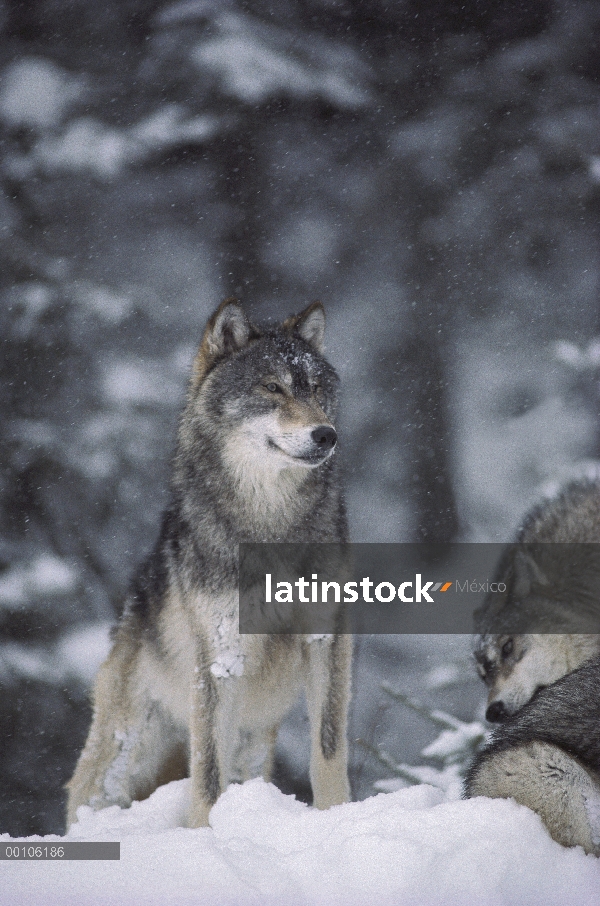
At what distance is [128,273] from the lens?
5.68 meters

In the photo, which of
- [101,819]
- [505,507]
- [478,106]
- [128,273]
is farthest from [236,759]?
[478,106]

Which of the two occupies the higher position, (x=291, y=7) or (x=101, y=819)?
(x=291, y=7)

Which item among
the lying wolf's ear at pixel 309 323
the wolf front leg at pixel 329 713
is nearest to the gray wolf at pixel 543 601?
the wolf front leg at pixel 329 713

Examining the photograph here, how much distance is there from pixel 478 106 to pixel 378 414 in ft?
7.47

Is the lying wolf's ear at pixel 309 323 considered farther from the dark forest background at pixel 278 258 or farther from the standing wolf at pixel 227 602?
the dark forest background at pixel 278 258

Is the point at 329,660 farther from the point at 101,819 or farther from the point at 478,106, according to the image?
the point at 478,106

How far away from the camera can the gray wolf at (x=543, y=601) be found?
358cm

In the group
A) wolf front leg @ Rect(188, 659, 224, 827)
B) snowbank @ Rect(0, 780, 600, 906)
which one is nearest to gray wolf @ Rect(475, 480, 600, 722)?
wolf front leg @ Rect(188, 659, 224, 827)

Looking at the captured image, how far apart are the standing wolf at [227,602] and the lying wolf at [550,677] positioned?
796mm

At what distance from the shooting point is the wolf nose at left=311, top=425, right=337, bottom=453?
315cm

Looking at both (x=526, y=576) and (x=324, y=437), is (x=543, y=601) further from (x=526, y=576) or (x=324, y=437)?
(x=324, y=437)

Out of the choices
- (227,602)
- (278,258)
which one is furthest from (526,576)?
(278,258)

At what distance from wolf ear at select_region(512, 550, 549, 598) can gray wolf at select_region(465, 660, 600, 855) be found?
1.14m

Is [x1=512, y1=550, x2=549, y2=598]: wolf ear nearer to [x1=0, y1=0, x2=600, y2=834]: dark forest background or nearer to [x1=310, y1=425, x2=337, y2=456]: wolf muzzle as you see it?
[x1=310, y1=425, x2=337, y2=456]: wolf muzzle
